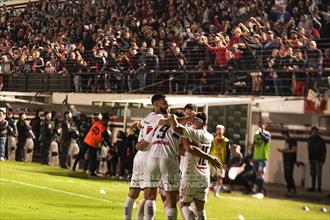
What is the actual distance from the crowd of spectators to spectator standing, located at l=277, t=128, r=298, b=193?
4.88 feet

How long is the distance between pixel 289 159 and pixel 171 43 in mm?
6316

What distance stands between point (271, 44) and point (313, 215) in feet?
23.6

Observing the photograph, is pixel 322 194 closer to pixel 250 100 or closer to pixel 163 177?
pixel 250 100

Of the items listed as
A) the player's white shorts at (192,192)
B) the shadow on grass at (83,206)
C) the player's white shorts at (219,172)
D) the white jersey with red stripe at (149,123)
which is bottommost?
the shadow on grass at (83,206)

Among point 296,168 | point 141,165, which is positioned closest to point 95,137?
point 296,168

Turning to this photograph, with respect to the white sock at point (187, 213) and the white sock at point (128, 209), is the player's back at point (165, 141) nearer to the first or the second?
the white sock at point (187, 213)

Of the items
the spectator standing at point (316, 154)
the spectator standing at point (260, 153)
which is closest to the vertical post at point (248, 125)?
the spectator standing at point (260, 153)

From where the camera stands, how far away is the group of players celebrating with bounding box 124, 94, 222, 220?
13.4 meters

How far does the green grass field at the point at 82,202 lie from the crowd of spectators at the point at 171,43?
4119mm

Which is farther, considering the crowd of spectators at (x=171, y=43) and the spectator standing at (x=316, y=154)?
the crowd of spectators at (x=171, y=43)

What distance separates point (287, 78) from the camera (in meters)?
26.4

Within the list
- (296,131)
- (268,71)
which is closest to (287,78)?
(268,71)

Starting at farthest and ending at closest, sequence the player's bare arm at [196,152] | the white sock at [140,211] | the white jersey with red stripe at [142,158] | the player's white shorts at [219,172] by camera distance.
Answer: the player's white shorts at [219,172]
the white sock at [140,211]
the white jersey with red stripe at [142,158]
the player's bare arm at [196,152]

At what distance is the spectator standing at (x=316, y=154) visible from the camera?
84.0 ft
